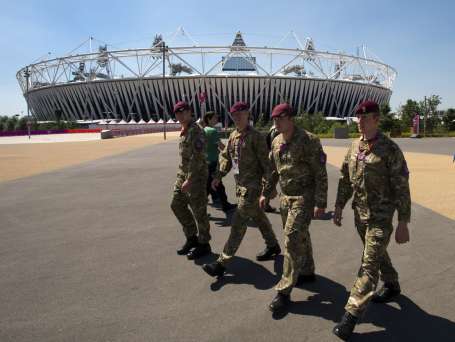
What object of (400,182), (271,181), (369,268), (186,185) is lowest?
(369,268)

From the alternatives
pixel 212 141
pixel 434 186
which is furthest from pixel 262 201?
pixel 434 186

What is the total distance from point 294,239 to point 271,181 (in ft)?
2.78

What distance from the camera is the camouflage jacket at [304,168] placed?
3414mm

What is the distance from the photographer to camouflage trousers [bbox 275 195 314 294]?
128 inches

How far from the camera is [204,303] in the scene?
11.4 ft

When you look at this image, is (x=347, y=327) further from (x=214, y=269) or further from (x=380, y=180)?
(x=214, y=269)

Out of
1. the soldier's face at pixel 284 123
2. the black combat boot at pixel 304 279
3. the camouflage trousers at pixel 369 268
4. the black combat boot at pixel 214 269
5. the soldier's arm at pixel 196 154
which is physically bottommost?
the black combat boot at pixel 304 279

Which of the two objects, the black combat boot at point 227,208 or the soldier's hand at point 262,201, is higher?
the soldier's hand at point 262,201

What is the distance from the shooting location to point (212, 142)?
7117 mm

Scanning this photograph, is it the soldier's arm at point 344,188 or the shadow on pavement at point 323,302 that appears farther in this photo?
the soldier's arm at point 344,188

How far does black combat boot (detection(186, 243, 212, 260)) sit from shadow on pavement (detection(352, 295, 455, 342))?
2172 millimetres

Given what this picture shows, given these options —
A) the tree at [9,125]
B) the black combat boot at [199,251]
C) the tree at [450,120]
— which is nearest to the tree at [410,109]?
the tree at [450,120]

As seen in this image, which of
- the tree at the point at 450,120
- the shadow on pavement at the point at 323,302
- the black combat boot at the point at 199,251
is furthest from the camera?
the tree at the point at 450,120

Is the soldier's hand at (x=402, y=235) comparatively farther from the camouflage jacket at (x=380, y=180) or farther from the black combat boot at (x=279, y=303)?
the black combat boot at (x=279, y=303)
